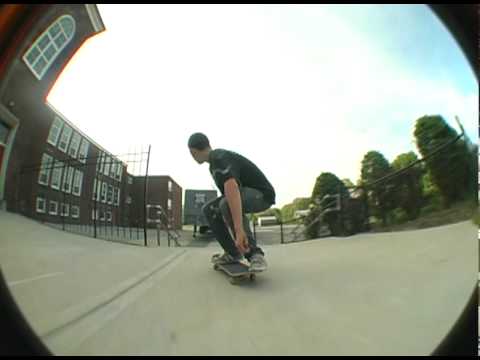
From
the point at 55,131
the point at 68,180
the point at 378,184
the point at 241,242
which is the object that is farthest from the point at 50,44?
the point at 378,184

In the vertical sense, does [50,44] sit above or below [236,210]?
above

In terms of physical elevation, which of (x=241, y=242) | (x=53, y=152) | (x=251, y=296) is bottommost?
(x=251, y=296)

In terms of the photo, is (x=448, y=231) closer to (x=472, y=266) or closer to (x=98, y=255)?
(x=472, y=266)

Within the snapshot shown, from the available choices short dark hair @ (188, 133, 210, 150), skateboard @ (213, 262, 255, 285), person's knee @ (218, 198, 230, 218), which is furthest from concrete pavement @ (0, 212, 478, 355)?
short dark hair @ (188, 133, 210, 150)

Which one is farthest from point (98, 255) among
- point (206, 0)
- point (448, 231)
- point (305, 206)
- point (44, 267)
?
point (448, 231)

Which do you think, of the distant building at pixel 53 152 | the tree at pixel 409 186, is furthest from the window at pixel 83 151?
the tree at pixel 409 186

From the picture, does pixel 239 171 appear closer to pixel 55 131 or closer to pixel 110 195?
pixel 110 195

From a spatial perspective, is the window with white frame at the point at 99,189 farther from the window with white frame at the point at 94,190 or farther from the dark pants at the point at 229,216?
the dark pants at the point at 229,216
